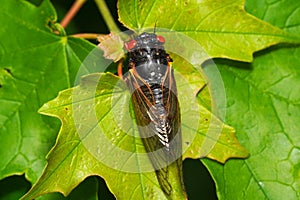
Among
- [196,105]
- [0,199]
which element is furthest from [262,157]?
[0,199]

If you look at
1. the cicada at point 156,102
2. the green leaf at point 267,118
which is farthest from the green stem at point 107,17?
the green leaf at point 267,118

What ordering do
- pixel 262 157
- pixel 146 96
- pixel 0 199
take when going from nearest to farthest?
pixel 146 96 < pixel 262 157 < pixel 0 199

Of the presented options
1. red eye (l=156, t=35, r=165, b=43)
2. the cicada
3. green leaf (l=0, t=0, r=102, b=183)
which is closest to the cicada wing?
the cicada

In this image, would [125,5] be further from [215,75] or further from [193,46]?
[215,75]

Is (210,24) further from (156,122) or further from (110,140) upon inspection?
(110,140)

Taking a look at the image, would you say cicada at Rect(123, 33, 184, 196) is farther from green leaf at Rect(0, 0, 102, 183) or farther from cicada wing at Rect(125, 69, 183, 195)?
green leaf at Rect(0, 0, 102, 183)

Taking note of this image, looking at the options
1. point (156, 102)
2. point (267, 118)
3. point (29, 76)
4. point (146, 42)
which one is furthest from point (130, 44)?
point (267, 118)
